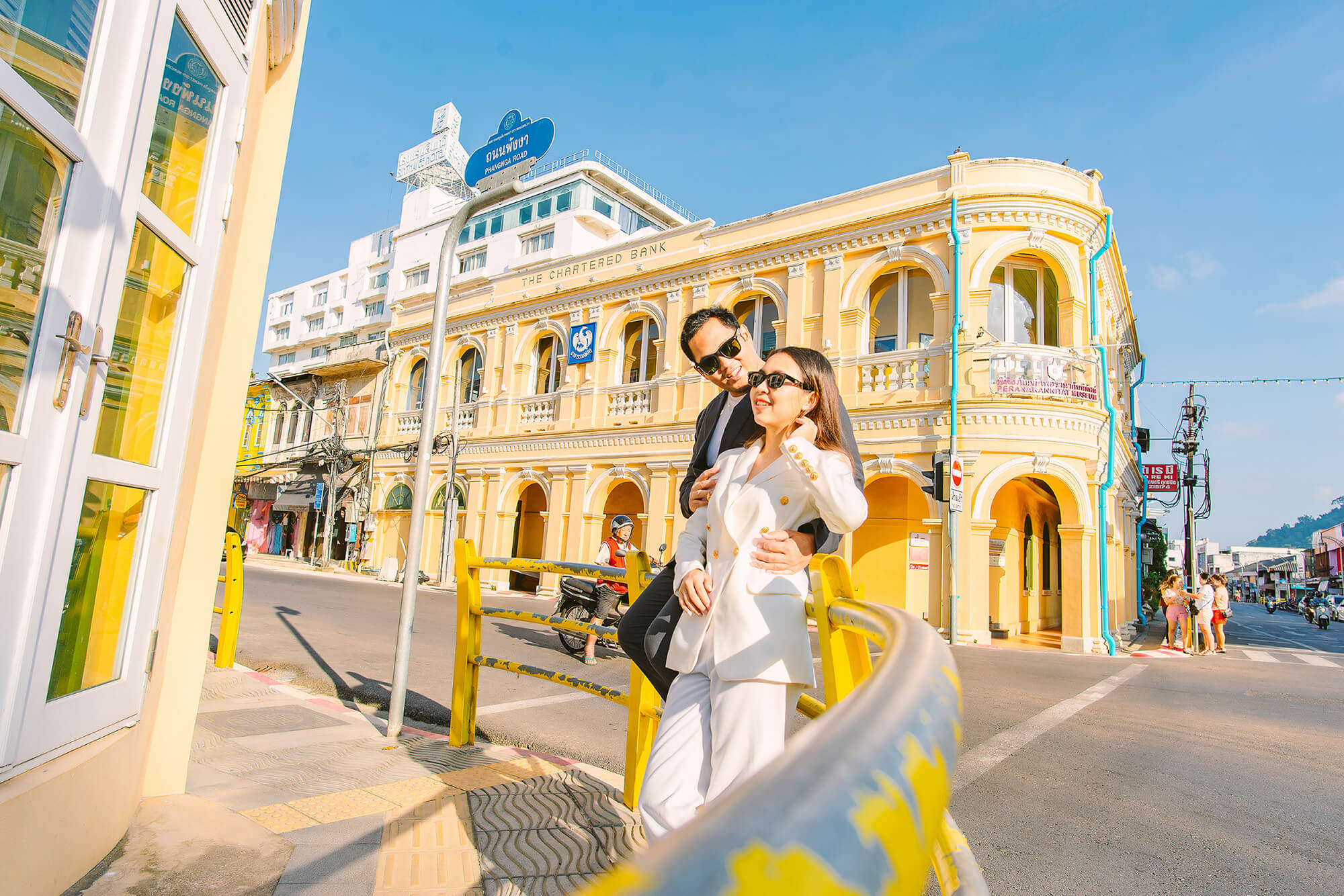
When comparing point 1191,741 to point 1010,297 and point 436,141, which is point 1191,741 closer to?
point 1010,297

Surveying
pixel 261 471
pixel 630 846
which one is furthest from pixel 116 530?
pixel 261 471

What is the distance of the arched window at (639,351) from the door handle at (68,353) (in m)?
16.5

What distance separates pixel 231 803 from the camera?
296cm

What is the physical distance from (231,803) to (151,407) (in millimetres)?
1589

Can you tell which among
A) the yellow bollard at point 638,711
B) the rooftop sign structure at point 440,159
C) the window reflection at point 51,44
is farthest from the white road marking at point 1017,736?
the rooftop sign structure at point 440,159

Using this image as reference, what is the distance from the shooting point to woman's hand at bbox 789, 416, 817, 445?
6.69 ft

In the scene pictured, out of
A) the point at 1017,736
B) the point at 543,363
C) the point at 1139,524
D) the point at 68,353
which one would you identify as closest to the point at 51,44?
the point at 68,353

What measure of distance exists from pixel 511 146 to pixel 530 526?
18190 mm

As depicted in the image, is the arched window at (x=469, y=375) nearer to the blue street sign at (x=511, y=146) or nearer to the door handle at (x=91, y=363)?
the blue street sign at (x=511, y=146)

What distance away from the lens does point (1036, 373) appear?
13391 millimetres

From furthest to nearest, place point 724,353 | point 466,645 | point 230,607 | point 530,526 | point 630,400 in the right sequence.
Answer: point 530,526 → point 630,400 → point 230,607 → point 466,645 → point 724,353

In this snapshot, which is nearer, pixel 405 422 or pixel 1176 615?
pixel 1176 615

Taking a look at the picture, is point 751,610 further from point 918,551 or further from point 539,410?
point 539,410

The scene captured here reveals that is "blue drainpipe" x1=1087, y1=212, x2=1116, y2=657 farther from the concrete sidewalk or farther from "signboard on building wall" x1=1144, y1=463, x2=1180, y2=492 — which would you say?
"signboard on building wall" x1=1144, y1=463, x2=1180, y2=492
